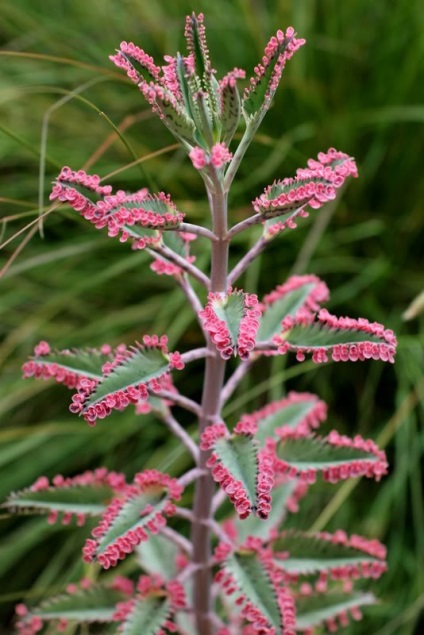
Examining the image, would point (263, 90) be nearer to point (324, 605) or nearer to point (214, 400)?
point (214, 400)

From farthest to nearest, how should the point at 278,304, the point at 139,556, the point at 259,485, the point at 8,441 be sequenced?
the point at 8,441 → the point at 139,556 → the point at 278,304 → the point at 259,485

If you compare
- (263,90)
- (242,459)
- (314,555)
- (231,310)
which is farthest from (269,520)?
(263,90)

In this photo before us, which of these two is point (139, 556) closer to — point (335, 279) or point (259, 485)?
point (259, 485)

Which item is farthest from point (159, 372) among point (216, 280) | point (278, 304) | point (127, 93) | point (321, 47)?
point (127, 93)

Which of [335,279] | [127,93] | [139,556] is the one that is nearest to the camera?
[139,556]

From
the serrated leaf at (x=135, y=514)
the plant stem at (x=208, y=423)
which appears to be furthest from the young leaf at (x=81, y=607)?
the serrated leaf at (x=135, y=514)

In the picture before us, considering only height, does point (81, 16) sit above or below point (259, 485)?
above

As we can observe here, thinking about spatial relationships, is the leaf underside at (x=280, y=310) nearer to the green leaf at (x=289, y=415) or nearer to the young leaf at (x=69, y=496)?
the green leaf at (x=289, y=415)

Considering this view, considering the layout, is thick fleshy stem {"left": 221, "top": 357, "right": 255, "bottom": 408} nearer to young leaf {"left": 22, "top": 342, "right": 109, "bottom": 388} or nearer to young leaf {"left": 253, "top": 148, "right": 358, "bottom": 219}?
young leaf {"left": 22, "top": 342, "right": 109, "bottom": 388}
